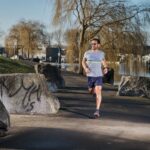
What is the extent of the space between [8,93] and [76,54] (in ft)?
117

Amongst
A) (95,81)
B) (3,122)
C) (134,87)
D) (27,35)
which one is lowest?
(134,87)

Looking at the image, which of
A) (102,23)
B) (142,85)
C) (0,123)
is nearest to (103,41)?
(102,23)

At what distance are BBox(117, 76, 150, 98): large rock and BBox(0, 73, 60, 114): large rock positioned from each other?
1226 cm

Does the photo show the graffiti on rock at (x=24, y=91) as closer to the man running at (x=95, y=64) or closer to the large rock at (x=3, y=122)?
the man running at (x=95, y=64)

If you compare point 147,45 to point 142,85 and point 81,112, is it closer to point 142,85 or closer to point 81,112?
point 142,85

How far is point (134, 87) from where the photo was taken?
25578 millimetres

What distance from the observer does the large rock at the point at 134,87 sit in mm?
25573

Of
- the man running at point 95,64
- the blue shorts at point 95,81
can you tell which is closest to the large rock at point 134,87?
the blue shorts at point 95,81

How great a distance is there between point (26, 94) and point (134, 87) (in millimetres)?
12712

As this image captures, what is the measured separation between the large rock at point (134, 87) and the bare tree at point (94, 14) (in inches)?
770

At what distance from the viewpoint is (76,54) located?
48.9m

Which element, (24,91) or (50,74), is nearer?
(24,91)

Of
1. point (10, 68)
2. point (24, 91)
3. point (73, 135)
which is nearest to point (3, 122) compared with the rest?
point (73, 135)

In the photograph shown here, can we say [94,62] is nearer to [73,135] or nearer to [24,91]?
[24,91]
